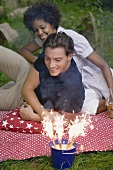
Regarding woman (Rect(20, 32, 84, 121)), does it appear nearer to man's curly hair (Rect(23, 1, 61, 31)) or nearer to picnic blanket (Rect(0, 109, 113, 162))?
picnic blanket (Rect(0, 109, 113, 162))

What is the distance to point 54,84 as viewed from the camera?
3.94 metres

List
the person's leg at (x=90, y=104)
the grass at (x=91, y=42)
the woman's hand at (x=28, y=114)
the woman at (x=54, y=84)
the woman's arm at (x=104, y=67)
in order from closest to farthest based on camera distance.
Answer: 1. the grass at (x=91, y=42)
2. the woman at (x=54, y=84)
3. the woman's hand at (x=28, y=114)
4. the person's leg at (x=90, y=104)
5. the woman's arm at (x=104, y=67)

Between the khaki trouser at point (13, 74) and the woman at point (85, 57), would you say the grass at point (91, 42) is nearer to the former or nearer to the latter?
the woman at point (85, 57)

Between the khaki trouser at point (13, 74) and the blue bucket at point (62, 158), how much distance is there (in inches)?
42.0

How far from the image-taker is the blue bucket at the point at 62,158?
3.35m

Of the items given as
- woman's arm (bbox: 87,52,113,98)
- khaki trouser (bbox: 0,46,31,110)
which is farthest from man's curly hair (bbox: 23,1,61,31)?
woman's arm (bbox: 87,52,113,98)

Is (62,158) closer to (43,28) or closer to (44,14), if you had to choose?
(43,28)

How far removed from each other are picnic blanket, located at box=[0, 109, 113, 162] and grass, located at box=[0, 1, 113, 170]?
0.05 meters

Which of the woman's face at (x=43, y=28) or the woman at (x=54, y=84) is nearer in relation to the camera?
the woman at (x=54, y=84)

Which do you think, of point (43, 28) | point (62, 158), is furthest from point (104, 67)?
point (62, 158)

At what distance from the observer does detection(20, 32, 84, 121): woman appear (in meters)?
3.78

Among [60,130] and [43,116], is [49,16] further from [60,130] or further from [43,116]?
[60,130]

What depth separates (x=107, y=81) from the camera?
14.9 ft

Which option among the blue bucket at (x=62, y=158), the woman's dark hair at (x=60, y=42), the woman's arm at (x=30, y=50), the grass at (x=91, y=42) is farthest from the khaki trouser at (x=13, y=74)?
the blue bucket at (x=62, y=158)
